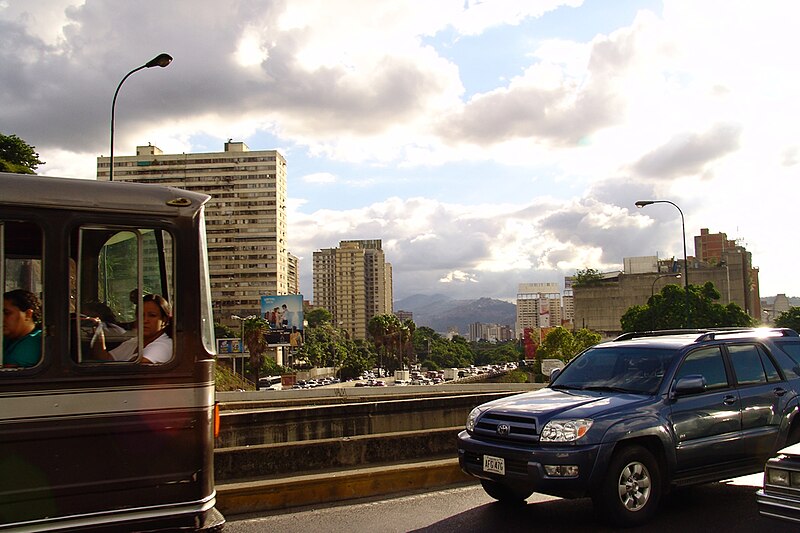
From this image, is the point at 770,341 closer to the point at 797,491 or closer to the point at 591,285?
the point at 797,491

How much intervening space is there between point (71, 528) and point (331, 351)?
12825 cm

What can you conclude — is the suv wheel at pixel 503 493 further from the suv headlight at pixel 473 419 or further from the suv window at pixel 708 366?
the suv window at pixel 708 366

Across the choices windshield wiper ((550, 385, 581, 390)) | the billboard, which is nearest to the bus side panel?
windshield wiper ((550, 385, 581, 390))

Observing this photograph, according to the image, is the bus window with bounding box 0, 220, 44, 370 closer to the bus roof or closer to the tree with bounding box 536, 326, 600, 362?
the bus roof

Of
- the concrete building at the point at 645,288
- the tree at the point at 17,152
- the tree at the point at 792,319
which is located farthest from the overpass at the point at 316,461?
the concrete building at the point at 645,288

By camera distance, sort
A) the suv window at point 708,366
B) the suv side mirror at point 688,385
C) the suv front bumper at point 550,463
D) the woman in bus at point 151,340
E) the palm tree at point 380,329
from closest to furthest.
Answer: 1. the woman in bus at point 151,340
2. the suv front bumper at point 550,463
3. the suv side mirror at point 688,385
4. the suv window at point 708,366
5. the palm tree at point 380,329

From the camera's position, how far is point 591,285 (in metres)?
143

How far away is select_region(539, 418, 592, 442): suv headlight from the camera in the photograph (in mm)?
6660

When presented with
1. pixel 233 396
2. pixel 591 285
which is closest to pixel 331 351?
pixel 591 285

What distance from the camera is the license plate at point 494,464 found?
272 inches

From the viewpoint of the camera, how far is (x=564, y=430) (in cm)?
670

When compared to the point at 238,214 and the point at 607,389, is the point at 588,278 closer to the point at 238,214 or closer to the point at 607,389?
the point at 238,214

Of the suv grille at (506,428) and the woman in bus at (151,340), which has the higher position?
the woman in bus at (151,340)

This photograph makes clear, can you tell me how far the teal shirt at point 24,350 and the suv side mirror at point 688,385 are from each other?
19.4 ft
